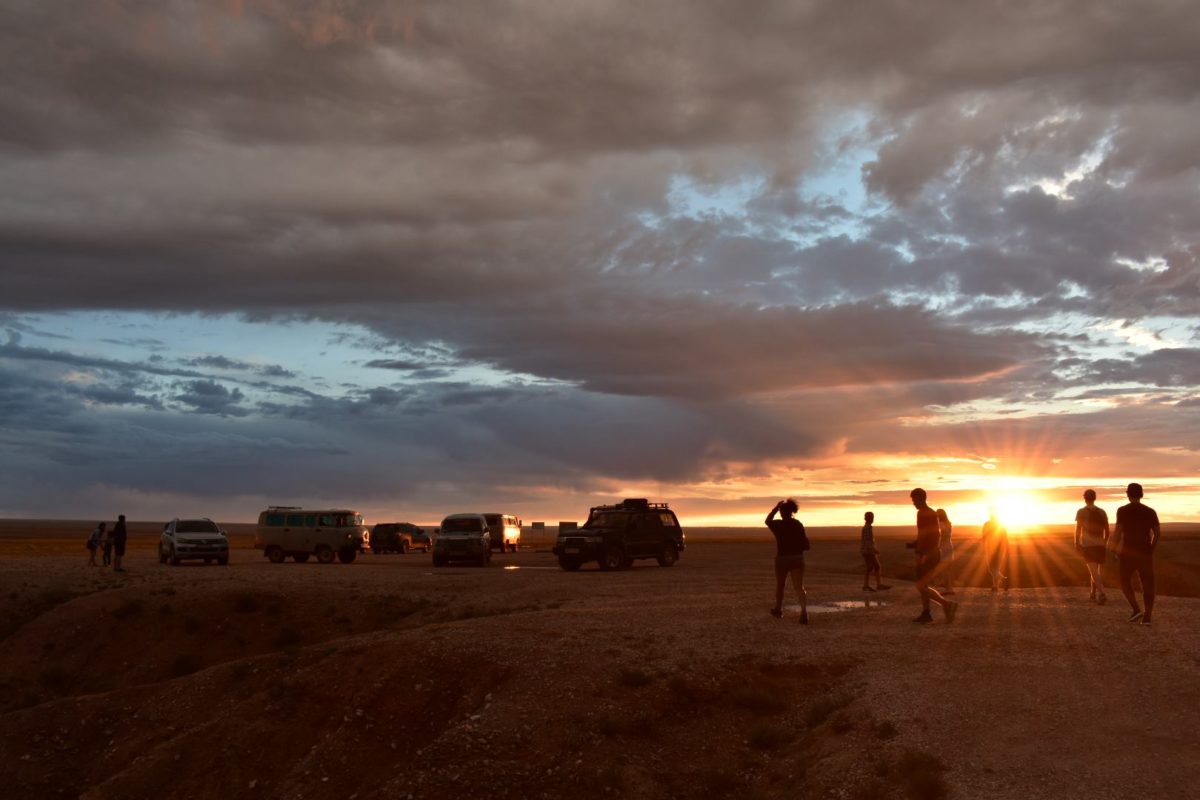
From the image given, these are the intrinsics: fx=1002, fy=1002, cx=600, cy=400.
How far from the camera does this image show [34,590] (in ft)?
94.7

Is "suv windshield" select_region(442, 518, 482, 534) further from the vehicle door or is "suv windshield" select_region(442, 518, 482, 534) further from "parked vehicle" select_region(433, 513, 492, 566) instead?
the vehicle door

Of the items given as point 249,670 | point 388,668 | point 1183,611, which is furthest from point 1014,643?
point 249,670

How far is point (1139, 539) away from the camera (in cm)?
1667

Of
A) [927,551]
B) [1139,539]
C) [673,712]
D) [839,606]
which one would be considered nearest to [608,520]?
[839,606]

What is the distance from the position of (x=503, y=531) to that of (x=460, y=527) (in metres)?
18.5

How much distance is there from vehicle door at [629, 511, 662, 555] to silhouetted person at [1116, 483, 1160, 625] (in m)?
22.7

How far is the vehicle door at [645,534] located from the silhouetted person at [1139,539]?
22712mm

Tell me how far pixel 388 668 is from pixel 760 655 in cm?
606

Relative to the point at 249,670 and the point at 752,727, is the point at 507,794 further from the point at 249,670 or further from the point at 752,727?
the point at 249,670

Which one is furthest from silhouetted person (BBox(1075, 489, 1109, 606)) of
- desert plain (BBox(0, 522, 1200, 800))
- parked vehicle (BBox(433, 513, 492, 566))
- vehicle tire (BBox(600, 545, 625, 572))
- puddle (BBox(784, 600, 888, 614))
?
parked vehicle (BBox(433, 513, 492, 566))

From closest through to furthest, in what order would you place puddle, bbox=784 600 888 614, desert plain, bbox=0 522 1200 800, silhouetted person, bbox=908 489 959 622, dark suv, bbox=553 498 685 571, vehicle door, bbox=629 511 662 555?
desert plain, bbox=0 522 1200 800, silhouetted person, bbox=908 489 959 622, puddle, bbox=784 600 888 614, dark suv, bbox=553 498 685 571, vehicle door, bbox=629 511 662 555

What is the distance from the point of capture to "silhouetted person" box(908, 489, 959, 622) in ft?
57.0

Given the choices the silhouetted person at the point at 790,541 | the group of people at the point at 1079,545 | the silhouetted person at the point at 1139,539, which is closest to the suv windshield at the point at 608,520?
the group of people at the point at 1079,545

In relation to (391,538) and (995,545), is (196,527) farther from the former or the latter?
(995,545)
